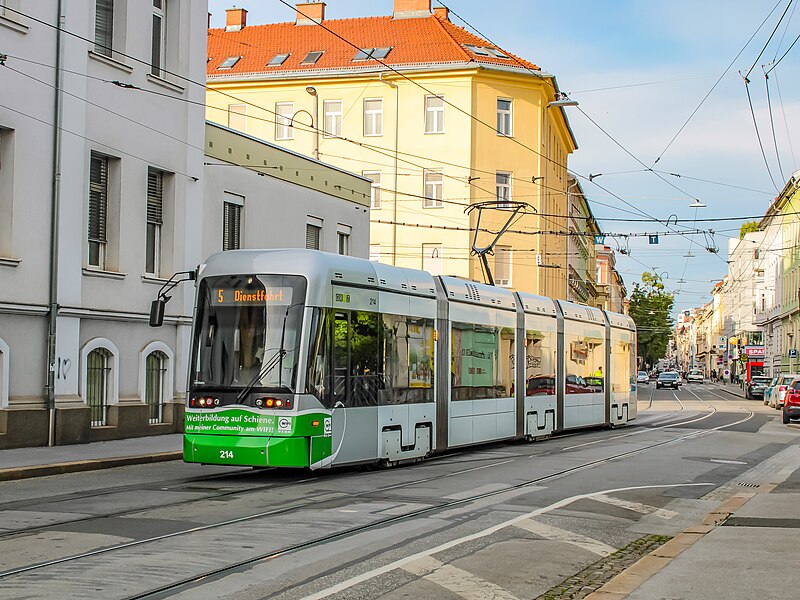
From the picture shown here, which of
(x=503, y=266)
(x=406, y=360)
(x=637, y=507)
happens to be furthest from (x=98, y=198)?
(x=503, y=266)

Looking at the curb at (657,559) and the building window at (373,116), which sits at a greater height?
the building window at (373,116)

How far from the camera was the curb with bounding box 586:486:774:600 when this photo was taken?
25.4 feet

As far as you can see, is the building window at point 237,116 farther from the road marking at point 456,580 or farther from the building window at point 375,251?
the road marking at point 456,580

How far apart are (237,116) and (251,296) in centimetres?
3963

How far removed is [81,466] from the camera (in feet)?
55.6

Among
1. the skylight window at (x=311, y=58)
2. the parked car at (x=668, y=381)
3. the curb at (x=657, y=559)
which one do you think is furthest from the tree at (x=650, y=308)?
the curb at (x=657, y=559)

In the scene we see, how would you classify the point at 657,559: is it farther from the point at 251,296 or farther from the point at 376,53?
the point at 376,53

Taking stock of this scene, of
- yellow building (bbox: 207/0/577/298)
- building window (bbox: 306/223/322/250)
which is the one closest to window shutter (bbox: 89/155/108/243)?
building window (bbox: 306/223/322/250)

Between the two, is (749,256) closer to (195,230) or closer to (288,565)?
(195,230)

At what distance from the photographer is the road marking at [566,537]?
1013cm

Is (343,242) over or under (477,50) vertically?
under

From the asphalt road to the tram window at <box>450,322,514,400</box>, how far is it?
5.40ft

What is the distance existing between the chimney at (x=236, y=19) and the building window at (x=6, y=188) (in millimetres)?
38183

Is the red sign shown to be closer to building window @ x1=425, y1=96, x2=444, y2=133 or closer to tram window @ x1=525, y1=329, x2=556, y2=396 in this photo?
building window @ x1=425, y1=96, x2=444, y2=133
